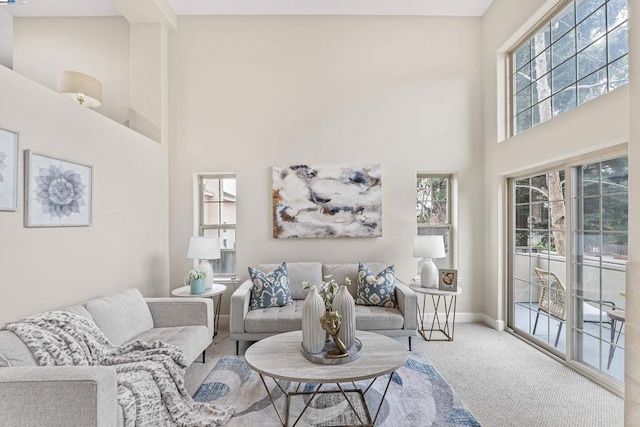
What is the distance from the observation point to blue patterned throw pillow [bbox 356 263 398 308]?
3453 mm

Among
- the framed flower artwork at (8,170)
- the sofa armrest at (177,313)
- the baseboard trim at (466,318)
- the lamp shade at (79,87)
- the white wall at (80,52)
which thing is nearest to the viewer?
the framed flower artwork at (8,170)

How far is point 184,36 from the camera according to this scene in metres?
4.14

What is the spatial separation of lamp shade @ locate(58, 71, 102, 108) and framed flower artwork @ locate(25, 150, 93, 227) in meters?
1.23

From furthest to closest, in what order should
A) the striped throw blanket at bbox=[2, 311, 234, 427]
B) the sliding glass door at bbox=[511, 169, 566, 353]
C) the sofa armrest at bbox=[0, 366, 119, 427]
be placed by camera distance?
the sliding glass door at bbox=[511, 169, 566, 353] → the striped throw blanket at bbox=[2, 311, 234, 427] → the sofa armrest at bbox=[0, 366, 119, 427]

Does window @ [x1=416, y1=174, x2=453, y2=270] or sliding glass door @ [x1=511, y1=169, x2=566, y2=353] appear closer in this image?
sliding glass door @ [x1=511, y1=169, x2=566, y2=353]

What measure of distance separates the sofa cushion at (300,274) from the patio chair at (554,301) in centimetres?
235

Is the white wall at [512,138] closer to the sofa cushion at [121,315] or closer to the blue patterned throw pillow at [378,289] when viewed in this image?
the blue patterned throw pillow at [378,289]

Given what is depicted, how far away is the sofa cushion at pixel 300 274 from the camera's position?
12.3 feet

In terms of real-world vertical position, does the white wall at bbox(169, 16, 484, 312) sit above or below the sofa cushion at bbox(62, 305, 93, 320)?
above

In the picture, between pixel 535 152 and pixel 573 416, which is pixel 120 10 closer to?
pixel 535 152

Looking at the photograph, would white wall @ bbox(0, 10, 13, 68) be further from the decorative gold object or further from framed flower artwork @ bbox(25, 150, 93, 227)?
the decorative gold object

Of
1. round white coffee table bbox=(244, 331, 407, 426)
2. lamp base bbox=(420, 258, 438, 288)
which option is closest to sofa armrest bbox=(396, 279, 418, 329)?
lamp base bbox=(420, 258, 438, 288)

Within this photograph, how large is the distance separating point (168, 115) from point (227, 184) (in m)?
1.13

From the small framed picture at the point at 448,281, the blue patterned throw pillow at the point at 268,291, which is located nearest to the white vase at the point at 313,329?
the blue patterned throw pillow at the point at 268,291
